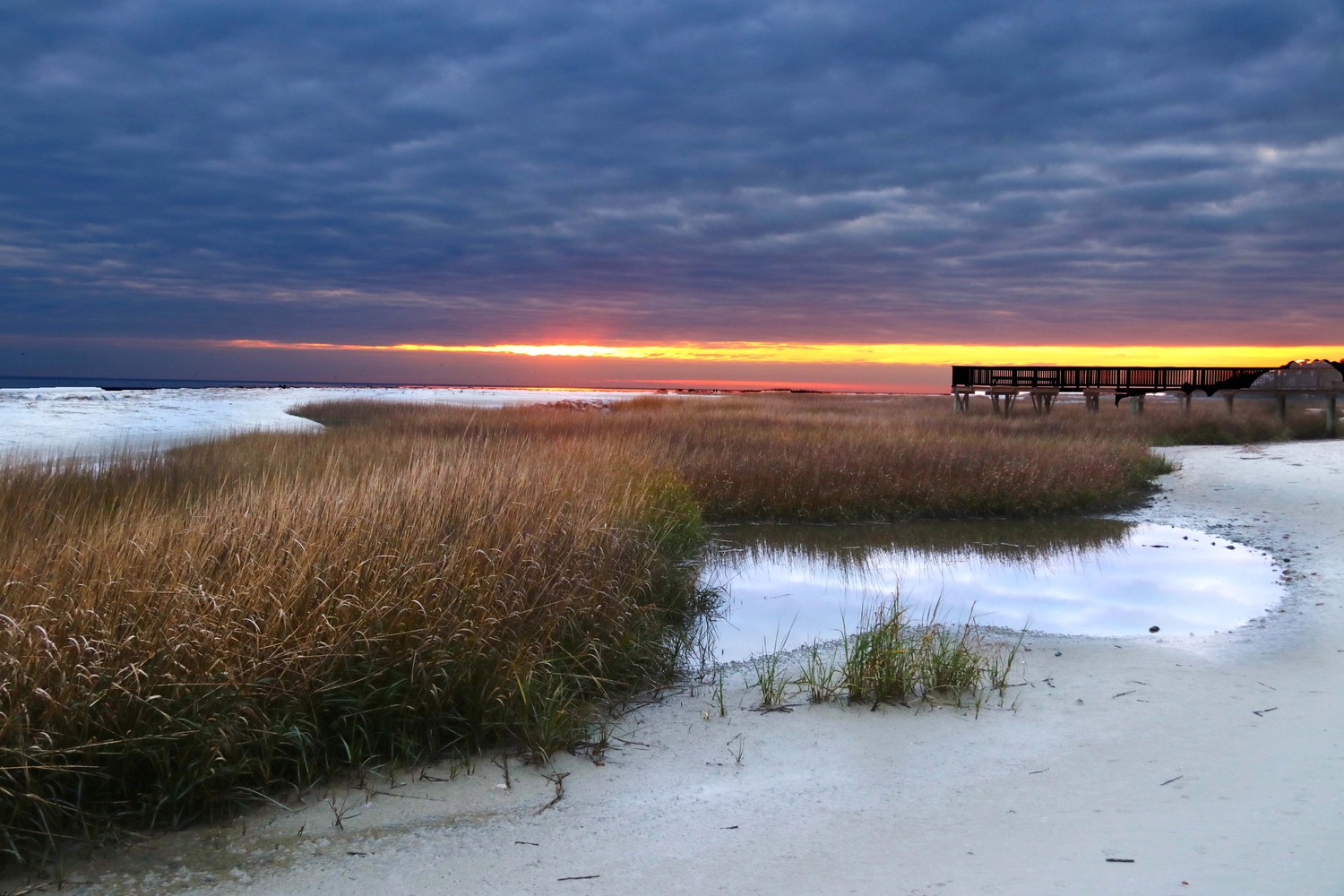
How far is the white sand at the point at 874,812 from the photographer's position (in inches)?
132

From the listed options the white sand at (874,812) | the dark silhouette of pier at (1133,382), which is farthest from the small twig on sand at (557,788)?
the dark silhouette of pier at (1133,382)

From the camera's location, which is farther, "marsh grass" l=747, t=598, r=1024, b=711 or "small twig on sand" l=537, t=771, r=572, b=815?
"marsh grass" l=747, t=598, r=1024, b=711

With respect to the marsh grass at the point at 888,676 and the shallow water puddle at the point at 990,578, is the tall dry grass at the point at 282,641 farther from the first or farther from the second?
the shallow water puddle at the point at 990,578

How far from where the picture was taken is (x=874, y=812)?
397cm

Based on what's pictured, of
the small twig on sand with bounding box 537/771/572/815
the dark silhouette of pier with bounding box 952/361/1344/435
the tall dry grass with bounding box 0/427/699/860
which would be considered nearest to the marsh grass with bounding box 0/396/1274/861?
the tall dry grass with bounding box 0/427/699/860

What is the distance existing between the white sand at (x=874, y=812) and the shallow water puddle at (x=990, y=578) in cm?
173

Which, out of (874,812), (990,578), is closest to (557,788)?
(874,812)

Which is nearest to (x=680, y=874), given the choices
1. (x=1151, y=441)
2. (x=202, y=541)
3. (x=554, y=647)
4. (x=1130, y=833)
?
(x=1130, y=833)

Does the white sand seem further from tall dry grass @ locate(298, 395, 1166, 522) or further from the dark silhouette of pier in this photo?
the dark silhouette of pier

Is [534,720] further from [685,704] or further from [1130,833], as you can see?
[1130,833]

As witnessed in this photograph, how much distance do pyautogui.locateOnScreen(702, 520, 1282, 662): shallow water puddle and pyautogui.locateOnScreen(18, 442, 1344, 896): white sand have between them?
1.73m

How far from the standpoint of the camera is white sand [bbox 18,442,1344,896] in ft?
11.0

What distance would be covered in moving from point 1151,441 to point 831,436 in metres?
11.4

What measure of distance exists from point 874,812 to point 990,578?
21.4 feet
